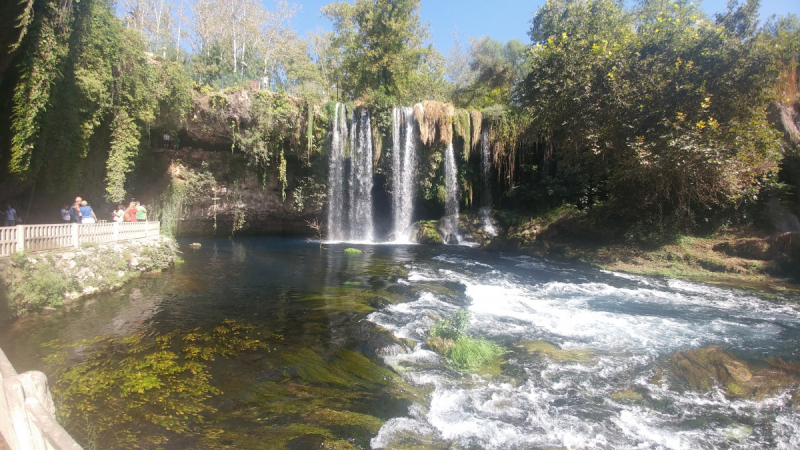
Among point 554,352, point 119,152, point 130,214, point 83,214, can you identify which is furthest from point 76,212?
point 554,352

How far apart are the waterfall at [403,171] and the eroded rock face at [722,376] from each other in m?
18.1

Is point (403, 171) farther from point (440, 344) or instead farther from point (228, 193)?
point (440, 344)

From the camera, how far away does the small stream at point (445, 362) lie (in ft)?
14.5

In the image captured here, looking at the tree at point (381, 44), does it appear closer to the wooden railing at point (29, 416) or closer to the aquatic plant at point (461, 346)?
the aquatic plant at point (461, 346)

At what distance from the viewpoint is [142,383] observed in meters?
5.11

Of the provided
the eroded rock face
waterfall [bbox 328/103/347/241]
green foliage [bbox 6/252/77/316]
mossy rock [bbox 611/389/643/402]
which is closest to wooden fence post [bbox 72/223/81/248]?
green foliage [bbox 6/252/77/316]

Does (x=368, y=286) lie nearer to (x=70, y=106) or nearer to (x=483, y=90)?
(x=70, y=106)

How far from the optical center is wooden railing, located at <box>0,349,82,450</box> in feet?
6.82

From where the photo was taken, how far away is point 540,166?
2406 centimetres

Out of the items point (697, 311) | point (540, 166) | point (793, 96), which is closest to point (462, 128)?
point (540, 166)

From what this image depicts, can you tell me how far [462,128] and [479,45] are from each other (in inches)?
720

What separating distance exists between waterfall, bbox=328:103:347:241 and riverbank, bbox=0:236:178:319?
12.5 m

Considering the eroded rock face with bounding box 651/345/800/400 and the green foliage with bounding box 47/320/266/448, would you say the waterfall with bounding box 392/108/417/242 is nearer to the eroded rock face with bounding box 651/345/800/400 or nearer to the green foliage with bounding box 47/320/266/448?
the green foliage with bounding box 47/320/266/448

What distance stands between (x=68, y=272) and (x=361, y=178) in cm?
1647
